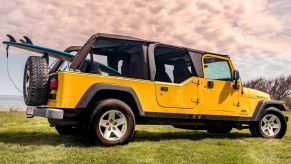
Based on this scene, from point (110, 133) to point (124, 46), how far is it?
1.95 metres

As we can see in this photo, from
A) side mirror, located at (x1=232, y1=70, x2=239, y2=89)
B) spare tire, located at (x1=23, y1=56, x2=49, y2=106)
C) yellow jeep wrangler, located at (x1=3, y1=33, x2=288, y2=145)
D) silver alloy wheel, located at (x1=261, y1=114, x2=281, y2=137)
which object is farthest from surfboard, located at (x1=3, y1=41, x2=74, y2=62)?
silver alloy wheel, located at (x1=261, y1=114, x2=281, y2=137)

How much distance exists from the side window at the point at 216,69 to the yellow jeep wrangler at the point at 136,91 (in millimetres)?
23

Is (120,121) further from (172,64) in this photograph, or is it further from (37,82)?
(172,64)

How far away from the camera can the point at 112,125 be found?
5.68m

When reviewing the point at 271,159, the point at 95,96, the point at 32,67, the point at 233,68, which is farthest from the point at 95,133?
the point at 233,68

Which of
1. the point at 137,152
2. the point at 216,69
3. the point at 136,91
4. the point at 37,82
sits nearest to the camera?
the point at 137,152

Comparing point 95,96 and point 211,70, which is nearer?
point 95,96

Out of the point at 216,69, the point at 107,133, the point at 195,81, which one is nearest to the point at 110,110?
the point at 107,133

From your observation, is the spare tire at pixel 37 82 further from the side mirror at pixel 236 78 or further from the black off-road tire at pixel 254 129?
the black off-road tire at pixel 254 129

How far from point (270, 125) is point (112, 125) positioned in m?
4.34

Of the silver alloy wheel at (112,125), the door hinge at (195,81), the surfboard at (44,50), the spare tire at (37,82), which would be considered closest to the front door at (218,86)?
the door hinge at (195,81)

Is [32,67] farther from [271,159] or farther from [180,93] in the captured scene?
[271,159]

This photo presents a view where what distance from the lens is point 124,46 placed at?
6723 millimetres

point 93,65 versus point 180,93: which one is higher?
point 93,65
